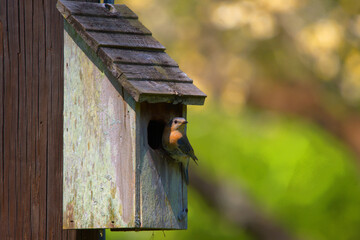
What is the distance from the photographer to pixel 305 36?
10430 mm

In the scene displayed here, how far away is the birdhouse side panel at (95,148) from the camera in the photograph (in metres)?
3.69

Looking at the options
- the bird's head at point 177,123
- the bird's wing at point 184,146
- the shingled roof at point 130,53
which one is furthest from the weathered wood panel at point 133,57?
the bird's wing at point 184,146

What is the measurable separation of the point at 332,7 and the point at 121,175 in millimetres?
7621

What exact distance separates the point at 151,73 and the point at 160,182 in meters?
0.57

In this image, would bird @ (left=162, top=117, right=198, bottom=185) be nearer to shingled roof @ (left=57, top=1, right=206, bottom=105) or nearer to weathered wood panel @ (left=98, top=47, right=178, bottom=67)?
shingled roof @ (left=57, top=1, right=206, bottom=105)

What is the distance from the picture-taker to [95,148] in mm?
3811

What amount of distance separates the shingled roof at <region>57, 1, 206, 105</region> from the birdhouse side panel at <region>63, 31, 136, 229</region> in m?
0.14

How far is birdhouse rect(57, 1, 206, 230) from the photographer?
368 cm

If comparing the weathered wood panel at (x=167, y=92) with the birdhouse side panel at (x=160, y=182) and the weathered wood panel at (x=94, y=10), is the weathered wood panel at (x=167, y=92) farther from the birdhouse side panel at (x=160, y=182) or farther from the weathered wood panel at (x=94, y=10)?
the weathered wood panel at (x=94, y=10)

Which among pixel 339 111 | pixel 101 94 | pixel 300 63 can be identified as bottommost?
pixel 101 94

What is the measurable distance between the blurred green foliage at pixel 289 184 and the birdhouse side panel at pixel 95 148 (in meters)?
5.49

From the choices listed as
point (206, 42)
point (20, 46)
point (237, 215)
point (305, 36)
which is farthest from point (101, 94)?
point (206, 42)

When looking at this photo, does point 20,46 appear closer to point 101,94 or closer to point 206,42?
point 101,94

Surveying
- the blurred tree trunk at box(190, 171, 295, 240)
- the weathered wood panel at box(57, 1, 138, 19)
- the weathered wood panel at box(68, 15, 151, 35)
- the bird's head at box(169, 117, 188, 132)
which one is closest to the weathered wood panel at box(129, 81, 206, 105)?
the bird's head at box(169, 117, 188, 132)
